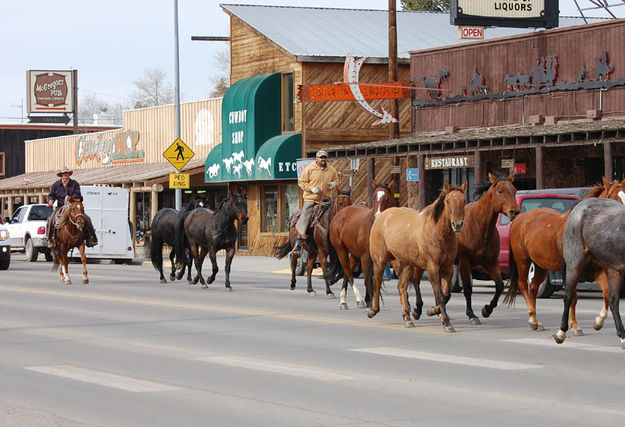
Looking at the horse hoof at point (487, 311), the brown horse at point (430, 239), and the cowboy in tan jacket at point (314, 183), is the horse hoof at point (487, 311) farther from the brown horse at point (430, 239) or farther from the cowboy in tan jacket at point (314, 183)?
the cowboy in tan jacket at point (314, 183)

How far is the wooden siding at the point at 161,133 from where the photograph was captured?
48.8m

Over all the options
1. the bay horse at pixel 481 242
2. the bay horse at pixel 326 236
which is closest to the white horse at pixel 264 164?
the bay horse at pixel 326 236

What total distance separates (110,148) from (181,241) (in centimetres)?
3414

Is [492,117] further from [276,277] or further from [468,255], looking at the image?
[468,255]

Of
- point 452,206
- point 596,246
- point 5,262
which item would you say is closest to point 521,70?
point 5,262

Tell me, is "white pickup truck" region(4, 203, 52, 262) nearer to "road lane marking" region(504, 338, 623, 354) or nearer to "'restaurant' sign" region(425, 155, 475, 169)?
"'restaurant' sign" region(425, 155, 475, 169)

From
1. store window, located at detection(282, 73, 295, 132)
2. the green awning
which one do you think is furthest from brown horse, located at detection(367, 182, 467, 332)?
store window, located at detection(282, 73, 295, 132)

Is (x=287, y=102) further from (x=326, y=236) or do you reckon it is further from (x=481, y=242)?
(x=481, y=242)

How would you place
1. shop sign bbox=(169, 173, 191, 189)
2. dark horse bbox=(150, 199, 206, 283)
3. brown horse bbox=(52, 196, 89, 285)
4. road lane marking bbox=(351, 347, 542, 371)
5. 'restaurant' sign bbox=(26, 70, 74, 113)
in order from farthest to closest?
1. 'restaurant' sign bbox=(26, 70, 74, 113)
2. shop sign bbox=(169, 173, 191, 189)
3. dark horse bbox=(150, 199, 206, 283)
4. brown horse bbox=(52, 196, 89, 285)
5. road lane marking bbox=(351, 347, 542, 371)

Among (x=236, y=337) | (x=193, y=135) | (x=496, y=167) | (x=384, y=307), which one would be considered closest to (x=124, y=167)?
(x=193, y=135)

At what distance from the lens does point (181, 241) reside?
83.9ft

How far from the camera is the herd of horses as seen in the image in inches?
512

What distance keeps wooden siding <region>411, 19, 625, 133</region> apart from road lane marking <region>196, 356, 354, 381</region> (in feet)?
75.3

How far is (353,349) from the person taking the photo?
12.9 metres
